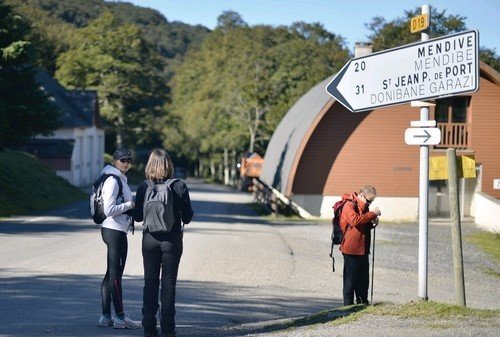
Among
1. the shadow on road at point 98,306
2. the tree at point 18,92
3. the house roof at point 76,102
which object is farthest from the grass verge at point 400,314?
the house roof at point 76,102

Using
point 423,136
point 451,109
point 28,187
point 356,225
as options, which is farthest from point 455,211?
point 28,187

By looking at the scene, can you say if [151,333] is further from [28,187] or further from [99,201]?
[28,187]

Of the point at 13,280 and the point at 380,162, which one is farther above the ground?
the point at 380,162

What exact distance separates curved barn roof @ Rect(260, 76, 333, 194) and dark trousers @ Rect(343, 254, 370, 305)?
74.4ft

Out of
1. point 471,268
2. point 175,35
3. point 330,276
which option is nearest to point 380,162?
point 471,268

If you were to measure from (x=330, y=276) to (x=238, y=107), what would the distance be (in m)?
58.1

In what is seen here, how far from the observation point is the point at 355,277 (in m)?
10.6

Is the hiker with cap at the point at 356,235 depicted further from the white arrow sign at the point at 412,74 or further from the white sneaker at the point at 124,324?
the white sneaker at the point at 124,324

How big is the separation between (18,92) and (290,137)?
521 inches

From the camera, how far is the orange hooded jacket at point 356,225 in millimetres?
10430

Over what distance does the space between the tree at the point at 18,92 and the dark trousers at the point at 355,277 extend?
70.2 feet

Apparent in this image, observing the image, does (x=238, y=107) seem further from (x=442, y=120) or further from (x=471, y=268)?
(x=471, y=268)

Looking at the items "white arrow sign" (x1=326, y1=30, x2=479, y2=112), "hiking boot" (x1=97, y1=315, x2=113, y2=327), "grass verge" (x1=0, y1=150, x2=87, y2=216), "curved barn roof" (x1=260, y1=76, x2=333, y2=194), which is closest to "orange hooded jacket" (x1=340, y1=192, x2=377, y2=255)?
"white arrow sign" (x1=326, y1=30, x2=479, y2=112)

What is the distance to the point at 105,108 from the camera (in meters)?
74.8
